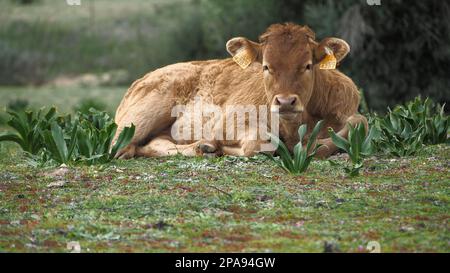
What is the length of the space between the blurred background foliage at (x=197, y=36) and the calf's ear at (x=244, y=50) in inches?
357

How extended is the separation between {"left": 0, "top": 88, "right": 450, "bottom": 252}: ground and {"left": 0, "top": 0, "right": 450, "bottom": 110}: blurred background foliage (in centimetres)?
940

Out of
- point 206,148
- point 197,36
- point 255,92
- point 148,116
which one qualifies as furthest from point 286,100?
point 197,36

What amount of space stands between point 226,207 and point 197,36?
71.0 feet

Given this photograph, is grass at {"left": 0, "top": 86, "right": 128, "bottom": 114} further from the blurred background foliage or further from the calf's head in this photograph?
the calf's head

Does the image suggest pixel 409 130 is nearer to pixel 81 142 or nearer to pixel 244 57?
pixel 244 57

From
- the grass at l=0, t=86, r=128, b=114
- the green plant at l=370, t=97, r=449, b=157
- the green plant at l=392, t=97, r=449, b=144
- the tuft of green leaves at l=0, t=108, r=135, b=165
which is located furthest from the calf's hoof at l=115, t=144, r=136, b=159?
the grass at l=0, t=86, r=128, b=114

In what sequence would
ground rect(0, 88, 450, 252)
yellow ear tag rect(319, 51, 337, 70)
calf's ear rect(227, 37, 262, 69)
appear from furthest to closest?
calf's ear rect(227, 37, 262, 69) → yellow ear tag rect(319, 51, 337, 70) → ground rect(0, 88, 450, 252)

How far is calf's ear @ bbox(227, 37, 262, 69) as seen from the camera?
1051 cm

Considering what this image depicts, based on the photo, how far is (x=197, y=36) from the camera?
29141 millimetres

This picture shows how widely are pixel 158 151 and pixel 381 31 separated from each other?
30.8ft

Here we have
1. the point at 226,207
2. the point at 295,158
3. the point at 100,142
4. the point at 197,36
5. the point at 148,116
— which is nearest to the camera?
the point at 226,207

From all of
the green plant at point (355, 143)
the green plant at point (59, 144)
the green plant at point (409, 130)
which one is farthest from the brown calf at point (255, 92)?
the green plant at point (59, 144)

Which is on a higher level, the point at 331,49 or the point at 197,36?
the point at 331,49

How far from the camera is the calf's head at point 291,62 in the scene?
31.9ft
